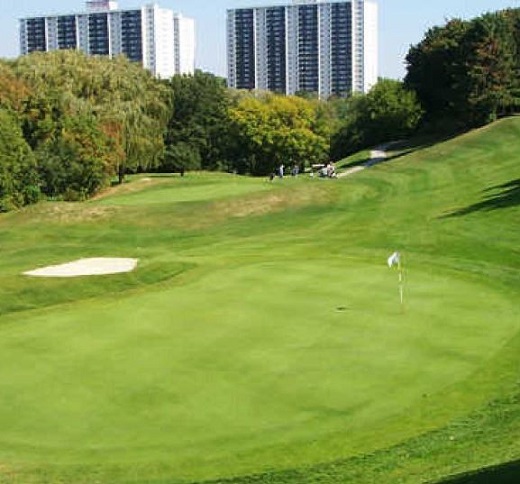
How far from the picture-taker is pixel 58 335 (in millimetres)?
17688

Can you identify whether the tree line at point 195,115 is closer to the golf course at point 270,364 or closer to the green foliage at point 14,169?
the green foliage at point 14,169

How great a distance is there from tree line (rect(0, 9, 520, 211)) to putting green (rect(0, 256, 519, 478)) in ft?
124

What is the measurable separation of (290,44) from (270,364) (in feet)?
603

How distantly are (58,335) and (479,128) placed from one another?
4923cm

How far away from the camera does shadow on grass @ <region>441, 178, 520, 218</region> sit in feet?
121

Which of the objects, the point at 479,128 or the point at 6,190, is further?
the point at 479,128

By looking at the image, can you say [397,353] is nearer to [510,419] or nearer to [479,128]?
[510,419]

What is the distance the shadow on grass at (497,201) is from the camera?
37.0 m

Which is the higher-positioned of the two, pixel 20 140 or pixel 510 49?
pixel 510 49

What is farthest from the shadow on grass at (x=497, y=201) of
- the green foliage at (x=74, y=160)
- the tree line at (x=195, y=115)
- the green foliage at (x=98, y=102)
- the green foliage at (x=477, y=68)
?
the green foliage at (x=98, y=102)

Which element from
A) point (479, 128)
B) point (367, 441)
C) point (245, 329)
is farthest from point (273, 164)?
point (367, 441)

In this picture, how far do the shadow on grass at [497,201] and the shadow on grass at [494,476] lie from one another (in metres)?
27.3

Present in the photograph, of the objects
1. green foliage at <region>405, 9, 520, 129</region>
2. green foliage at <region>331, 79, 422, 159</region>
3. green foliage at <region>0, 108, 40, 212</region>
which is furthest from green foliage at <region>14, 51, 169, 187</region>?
green foliage at <region>405, 9, 520, 129</region>

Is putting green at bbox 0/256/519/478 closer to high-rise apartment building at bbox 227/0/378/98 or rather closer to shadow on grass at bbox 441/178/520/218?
shadow on grass at bbox 441/178/520/218
